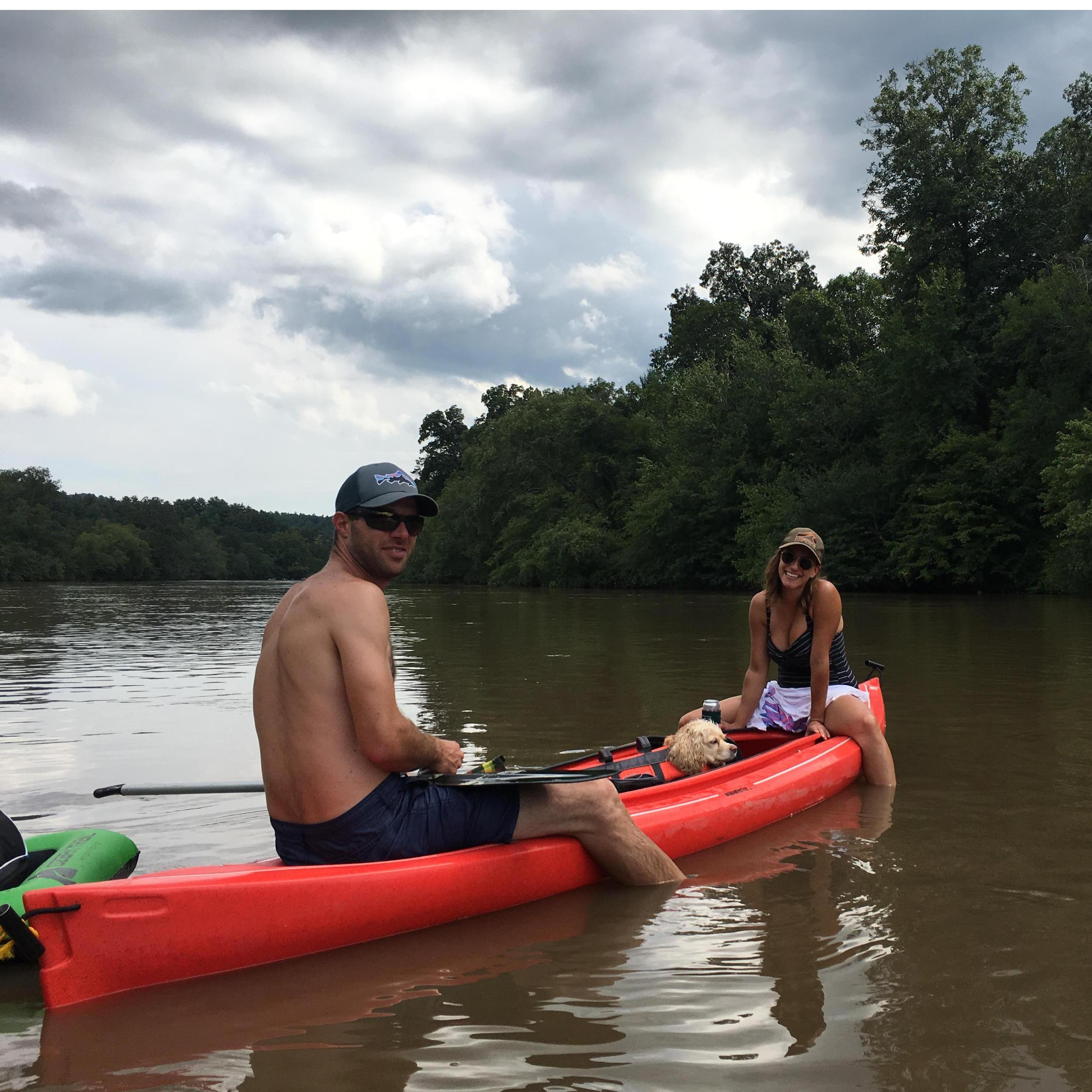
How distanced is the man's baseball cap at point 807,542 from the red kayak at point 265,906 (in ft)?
6.13

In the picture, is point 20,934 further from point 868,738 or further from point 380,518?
point 868,738

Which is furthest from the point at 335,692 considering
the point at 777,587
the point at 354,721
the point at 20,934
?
the point at 777,587

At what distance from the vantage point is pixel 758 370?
133 ft

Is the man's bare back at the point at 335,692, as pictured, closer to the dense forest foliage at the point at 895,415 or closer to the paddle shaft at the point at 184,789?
the paddle shaft at the point at 184,789

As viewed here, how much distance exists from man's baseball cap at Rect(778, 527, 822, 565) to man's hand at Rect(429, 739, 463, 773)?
268 cm

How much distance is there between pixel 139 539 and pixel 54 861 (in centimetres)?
11336

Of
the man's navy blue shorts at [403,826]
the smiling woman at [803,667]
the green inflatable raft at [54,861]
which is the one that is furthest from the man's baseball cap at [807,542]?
the green inflatable raft at [54,861]

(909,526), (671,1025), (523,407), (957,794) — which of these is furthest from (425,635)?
(523,407)

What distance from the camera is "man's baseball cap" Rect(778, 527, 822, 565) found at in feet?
19.4

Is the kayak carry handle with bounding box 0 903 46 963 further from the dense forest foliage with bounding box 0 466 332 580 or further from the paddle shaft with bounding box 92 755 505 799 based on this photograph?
the dense forest foliage with bounding box 0 466 332 580

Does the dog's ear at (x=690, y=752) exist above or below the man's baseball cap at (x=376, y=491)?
below

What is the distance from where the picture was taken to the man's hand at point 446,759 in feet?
12.5

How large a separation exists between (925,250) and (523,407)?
2318 cm

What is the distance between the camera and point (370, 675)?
346 cm
